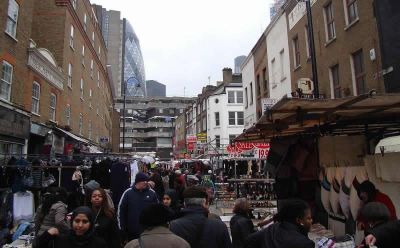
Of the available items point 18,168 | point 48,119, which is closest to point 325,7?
point 18,168

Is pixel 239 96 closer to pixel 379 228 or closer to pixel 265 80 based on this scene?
pixel 265 80

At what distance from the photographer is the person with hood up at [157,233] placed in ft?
10.7

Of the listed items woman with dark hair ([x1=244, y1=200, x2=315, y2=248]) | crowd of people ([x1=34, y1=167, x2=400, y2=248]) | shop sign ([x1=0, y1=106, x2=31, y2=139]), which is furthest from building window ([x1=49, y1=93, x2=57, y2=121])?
woman with dark hair ([x1=244, y1=200, x2=315, y2=248])

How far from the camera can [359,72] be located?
14.3 metres

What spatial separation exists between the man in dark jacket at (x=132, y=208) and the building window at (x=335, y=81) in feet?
38.0

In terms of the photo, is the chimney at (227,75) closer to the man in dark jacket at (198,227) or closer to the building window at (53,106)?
the building window at (53,106)

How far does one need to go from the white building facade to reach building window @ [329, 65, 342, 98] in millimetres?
9905

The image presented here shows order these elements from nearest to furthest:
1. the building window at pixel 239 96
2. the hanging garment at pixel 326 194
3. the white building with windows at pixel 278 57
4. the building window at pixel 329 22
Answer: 1. the hanging garment at pixel 326 194
2. the building window at pixel 329 22
3. the white building with windows at pixel 278 57
4. the building window at pixel 239 96

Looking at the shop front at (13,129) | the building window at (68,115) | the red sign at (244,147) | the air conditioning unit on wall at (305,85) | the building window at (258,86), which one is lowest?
the red sign at (244,147)

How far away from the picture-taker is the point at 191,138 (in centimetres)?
4106

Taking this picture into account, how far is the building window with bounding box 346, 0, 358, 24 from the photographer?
14491mm

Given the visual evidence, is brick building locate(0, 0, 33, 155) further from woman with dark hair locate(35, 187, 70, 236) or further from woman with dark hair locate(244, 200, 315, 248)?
woman with dark hair locate(244, 200, 315, 248)

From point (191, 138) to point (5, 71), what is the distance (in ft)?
89.5

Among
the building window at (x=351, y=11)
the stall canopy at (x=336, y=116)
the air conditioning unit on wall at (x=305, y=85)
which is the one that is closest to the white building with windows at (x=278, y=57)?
the air conditioning unit on wall at (x=305, y=85)
